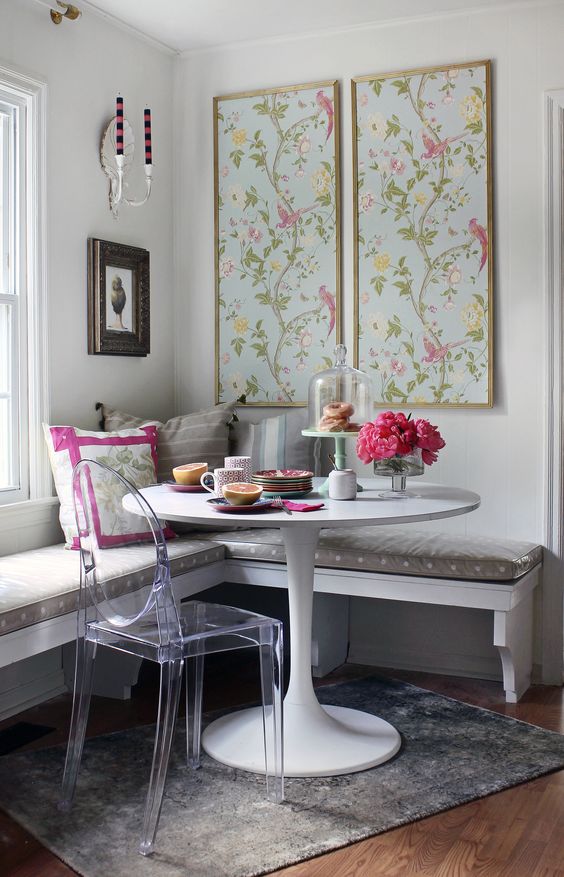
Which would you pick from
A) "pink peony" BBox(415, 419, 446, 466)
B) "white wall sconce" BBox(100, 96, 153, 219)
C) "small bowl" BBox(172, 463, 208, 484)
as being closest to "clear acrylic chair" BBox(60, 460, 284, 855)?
"small bowl" BBox(172, 463, 208, 484)

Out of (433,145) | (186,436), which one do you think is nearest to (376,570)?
(186,436)

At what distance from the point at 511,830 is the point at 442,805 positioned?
19cm

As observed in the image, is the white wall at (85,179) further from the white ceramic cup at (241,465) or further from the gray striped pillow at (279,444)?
the white ceramic cup at (241,465)

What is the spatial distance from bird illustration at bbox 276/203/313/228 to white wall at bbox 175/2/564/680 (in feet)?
0.66

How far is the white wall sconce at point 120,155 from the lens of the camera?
3.54 metres

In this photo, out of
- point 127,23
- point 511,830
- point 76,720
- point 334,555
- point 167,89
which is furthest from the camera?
point 167,89

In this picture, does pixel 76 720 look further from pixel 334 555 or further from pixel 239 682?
pixel 334 555

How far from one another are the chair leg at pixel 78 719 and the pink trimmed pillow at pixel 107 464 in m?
0.69

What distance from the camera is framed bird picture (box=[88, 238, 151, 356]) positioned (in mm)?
3623

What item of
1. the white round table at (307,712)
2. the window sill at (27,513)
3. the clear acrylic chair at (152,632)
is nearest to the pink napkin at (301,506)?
the white round table at (307,712)

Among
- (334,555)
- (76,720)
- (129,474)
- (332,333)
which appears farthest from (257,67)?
(76,720)

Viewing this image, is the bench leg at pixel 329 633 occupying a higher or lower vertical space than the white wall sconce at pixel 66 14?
lower

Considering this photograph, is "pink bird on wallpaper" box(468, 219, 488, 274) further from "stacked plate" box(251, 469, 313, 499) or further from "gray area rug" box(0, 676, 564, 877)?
"gray area rug" box(0, 676, 564, 877)

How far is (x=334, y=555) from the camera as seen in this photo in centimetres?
337
